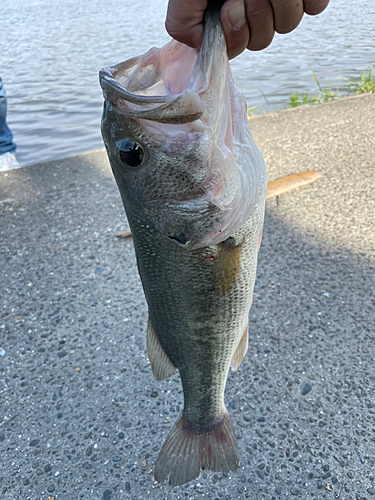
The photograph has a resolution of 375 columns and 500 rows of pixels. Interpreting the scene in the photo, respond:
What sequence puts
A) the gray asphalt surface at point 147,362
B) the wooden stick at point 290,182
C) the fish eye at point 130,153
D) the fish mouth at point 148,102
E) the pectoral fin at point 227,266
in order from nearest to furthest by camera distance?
the fish mouth at point 148,102 → the fish eye at point 130,153 → the pectoral fin at point 227,266 → the gray asphalt surface at point 147,362 → the wooden stick at point 290,182

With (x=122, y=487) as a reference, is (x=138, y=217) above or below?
above

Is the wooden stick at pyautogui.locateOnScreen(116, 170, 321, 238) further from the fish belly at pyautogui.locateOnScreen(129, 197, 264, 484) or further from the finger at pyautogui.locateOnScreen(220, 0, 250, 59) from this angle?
the finger at pyautogui.locateOnScreen(220, 0, 250, 59)

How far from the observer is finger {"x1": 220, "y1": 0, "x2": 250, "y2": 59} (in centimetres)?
116

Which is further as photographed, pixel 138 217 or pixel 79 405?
pixel 79 405

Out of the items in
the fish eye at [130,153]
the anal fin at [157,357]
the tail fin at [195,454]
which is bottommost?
the tail fin at [195,454]

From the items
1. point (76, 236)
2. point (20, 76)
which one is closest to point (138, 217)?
point (76, 236)

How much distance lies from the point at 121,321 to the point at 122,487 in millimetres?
1045

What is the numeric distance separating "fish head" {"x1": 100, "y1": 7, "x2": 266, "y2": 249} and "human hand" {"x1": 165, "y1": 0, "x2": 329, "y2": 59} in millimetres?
38

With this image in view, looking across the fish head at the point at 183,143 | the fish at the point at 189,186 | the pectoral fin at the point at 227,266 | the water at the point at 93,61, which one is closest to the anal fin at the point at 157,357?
the fish at the point at 189,186

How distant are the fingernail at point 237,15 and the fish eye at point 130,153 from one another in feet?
1.35

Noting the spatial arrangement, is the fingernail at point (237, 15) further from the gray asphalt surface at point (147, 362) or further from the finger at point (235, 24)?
the gray asphalt surface at point (147, 362)

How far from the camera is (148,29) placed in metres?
11.8

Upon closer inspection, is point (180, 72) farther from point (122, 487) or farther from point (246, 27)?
point (122, 487)

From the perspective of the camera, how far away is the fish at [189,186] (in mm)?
1213
